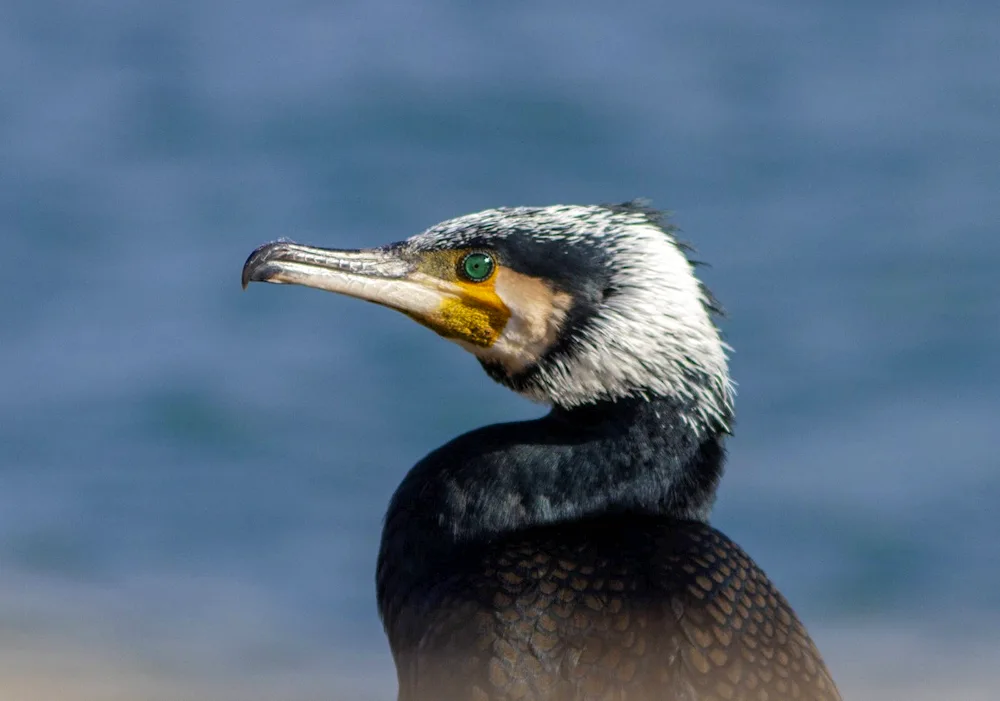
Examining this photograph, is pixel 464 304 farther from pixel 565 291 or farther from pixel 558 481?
pixel 558 481

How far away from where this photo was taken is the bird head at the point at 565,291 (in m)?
5.59

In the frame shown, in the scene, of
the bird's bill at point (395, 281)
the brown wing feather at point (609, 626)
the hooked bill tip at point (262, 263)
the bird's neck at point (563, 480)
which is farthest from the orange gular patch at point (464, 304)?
the brown wing feather at point (609, 626)

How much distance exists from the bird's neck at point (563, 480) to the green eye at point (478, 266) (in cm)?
56

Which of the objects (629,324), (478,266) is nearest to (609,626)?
(629,324)

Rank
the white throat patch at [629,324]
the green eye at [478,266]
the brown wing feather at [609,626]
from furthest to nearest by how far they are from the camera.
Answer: the green eye at [478,266] → the white throat patch at [629,324] → the brown wing feather at [609,626]

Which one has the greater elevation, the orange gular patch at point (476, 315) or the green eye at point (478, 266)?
the green eye at point (478, 266)

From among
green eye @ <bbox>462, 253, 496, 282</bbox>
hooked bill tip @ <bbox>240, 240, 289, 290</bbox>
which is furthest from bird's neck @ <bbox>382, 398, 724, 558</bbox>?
hooked bill tip @ <bbox>240, 240, 289, 290</bbox>

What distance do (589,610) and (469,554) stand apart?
486mm

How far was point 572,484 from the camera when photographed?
552cm

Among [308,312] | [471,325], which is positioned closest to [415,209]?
[308,312]

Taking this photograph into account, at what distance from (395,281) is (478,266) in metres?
0.29

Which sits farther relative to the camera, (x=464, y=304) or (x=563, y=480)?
(x=464, y=304)

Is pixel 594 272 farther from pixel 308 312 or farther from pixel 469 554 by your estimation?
pixel 308 312

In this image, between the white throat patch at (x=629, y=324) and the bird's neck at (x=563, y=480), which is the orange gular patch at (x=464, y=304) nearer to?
the white throat patch at (x=629, y=324)
